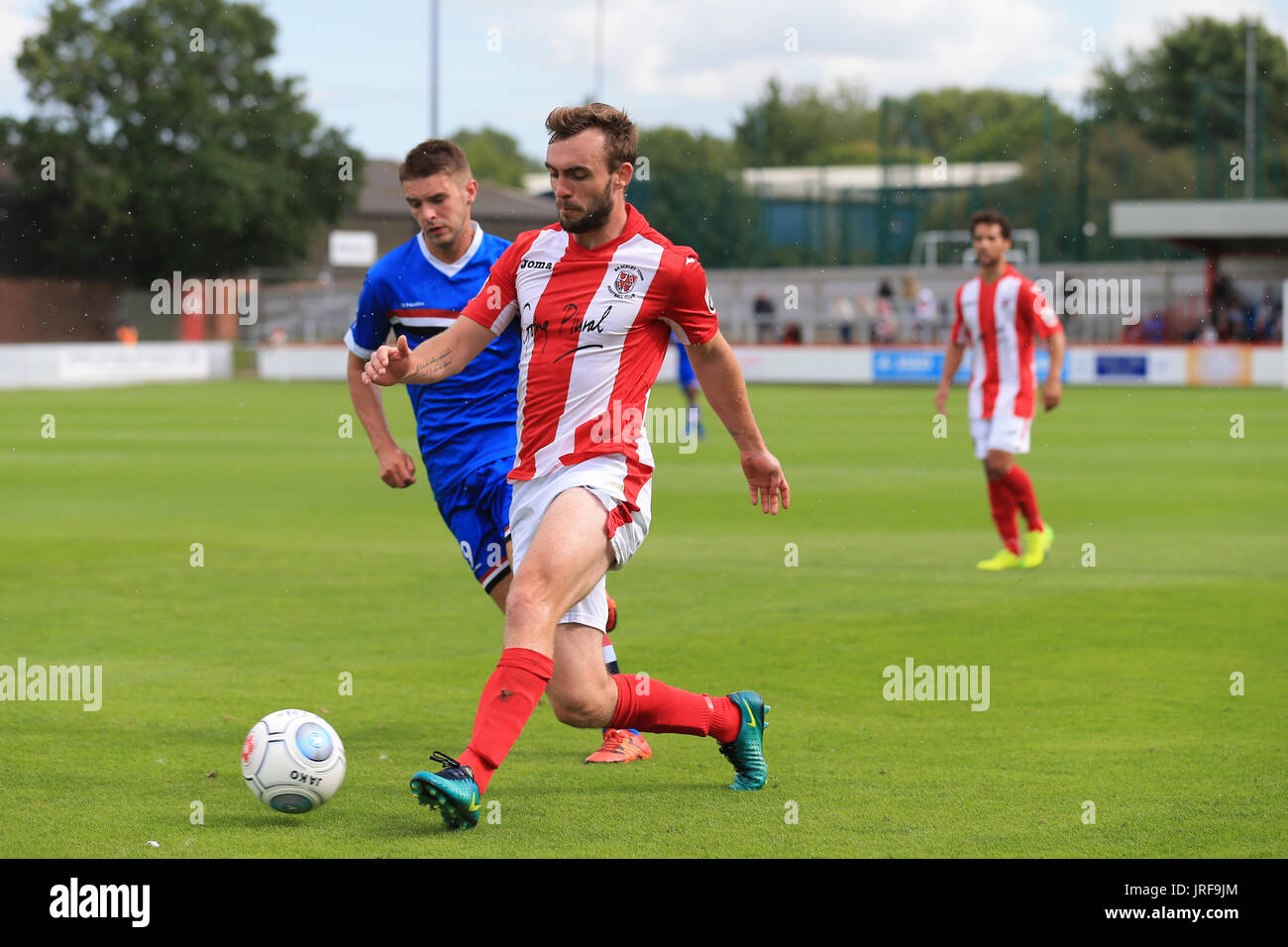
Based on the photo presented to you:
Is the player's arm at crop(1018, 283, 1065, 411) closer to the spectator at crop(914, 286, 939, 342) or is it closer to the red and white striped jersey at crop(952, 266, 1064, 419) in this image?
the red and white striped jersey at crop(952, 266, 1064, 419)

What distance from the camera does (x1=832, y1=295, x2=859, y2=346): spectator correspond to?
130ft

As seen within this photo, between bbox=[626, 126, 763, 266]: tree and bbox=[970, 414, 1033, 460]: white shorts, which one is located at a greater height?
bbox=[626, 126, 763, 266]: tree

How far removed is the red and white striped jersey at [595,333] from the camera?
16.4 feet

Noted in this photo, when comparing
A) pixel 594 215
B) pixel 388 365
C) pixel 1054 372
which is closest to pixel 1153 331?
pixel 1054 372

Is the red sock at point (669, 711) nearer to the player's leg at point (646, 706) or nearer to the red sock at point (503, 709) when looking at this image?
the player's leg at point (646, 706)

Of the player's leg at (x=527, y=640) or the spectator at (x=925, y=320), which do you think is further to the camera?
the spectator at (x=925, y=320)

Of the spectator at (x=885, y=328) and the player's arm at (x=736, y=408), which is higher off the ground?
the spectator at (x=885, y=328)

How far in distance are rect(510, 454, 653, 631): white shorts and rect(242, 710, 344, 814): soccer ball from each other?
87cm

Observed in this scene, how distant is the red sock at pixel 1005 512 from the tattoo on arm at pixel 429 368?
652cm

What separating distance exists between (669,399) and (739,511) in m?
15.6

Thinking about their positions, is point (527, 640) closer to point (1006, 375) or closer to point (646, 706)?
point (646, 706)

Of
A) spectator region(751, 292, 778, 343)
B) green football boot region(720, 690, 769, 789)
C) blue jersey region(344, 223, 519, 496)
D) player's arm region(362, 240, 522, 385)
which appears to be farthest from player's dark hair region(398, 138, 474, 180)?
spectator region(751, 292, 778, 343)

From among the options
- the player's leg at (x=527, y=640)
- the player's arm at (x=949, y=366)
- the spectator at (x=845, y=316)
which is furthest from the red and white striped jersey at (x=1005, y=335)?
the spectator at (x=845, y=316)

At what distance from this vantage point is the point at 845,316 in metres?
41.8
